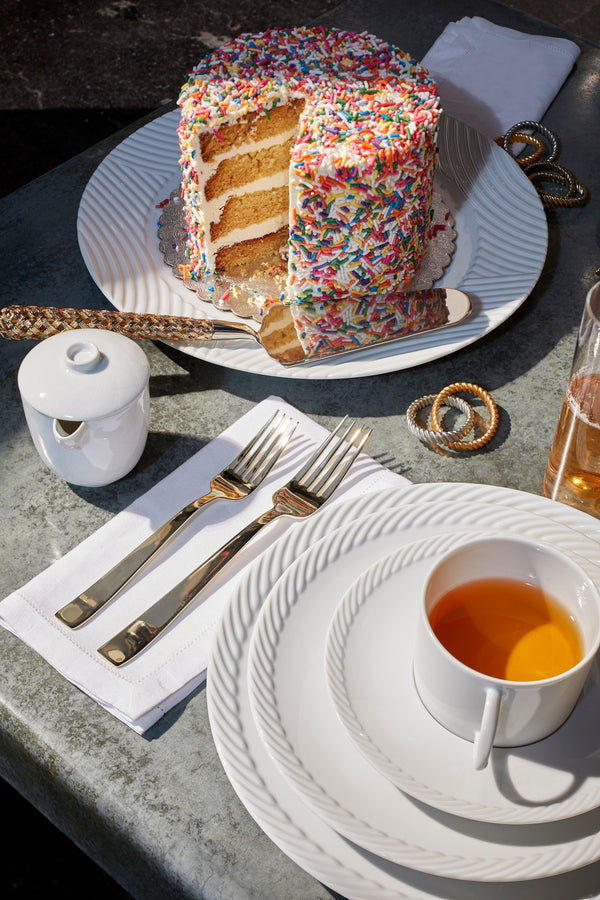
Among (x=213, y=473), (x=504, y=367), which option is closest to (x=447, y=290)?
(x=504, y=367)

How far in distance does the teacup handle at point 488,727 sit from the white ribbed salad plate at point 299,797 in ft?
0.29

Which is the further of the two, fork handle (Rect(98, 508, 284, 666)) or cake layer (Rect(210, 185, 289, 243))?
cake layer (Rect(210, 185, 289, 243))

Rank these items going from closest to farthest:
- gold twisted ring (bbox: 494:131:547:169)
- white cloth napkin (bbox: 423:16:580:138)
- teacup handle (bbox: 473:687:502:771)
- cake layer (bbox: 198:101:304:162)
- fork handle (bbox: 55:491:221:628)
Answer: teacup handle (bbox: 473:687:502:771) < fork handle (bbox: 55:491:221:628) < cake layer (bbox: 198:101:304:162) < gold twisted ring (bbox: 494:131:547:169) < white cloth napkin (bbox: 423:16:580:138)

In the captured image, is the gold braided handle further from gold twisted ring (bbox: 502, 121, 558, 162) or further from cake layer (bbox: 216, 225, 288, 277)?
gold twisted ring (bbox: 502, 121, 558, 162)

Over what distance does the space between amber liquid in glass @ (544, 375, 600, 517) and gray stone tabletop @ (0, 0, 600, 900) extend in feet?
0.19

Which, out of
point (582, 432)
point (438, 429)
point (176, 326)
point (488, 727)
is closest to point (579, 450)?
point (582, 432)

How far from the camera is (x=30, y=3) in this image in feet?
11.8

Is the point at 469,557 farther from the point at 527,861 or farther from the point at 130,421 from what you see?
the point at 130,421

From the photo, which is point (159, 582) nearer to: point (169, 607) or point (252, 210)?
point (169, 607)

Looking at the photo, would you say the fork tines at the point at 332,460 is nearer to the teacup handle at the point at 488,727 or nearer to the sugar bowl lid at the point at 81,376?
the sugar bowl lid at the point at 81,376

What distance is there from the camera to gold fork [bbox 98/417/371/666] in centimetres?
86

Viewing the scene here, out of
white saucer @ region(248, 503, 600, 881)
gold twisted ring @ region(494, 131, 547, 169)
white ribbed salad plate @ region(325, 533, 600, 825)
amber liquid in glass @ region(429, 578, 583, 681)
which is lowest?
white saucer @ region(248, 503, 600, 881)

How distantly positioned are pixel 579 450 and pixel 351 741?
457mm

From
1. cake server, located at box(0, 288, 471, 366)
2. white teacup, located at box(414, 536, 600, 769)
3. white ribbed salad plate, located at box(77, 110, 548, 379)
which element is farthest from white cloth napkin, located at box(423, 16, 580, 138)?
white teacup, located at box(414, 536, 600, 769)
